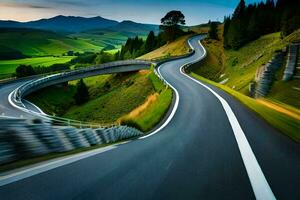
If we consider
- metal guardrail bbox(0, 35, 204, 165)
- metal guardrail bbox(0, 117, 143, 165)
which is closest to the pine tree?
metal guardrail bbox(0, 35, 204, 165)

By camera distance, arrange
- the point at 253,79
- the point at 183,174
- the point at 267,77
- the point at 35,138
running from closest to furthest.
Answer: the point at 183,174, the point at 35,138, the point at 267,77, the point at 253,79

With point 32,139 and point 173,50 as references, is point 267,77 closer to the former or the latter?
point 32,139

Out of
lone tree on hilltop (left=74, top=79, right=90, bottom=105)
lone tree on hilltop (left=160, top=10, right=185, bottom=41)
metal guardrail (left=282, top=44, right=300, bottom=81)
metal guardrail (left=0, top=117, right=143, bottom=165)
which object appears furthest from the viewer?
lone tree on hilltop (left=160, top=10, right=185, bottom=41)

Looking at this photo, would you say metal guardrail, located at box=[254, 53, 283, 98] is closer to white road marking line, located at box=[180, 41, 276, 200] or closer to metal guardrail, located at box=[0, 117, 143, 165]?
white road marking line, located at box=[180, 41, 276, 200]

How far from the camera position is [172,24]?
370ft

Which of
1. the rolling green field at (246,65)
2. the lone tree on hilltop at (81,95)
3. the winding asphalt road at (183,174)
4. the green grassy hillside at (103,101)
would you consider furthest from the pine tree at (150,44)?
the winding asphalt road at (183,174)

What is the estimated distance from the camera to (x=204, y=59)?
7544 centimetres

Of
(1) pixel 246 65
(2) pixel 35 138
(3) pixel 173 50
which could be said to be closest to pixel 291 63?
(2) pixel 35 138

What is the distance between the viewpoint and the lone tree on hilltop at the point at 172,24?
110 meters

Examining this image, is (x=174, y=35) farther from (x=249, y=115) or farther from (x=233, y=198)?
(x=233, y=198)

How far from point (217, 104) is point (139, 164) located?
54.5ft

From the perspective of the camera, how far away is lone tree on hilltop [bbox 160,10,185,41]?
110 m

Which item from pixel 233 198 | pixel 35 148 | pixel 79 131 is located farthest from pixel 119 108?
pixel 233 198

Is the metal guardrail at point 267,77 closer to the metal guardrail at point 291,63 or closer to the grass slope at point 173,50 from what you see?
the metal guardrail at point 291,63
